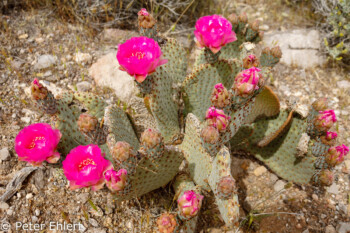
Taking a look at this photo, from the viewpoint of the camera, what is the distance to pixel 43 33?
328 cm

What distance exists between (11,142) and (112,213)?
103 centimetres

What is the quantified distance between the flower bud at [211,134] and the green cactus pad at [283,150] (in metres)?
0.84

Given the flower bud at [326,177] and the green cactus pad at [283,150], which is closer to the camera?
the flower bud at [326,177]

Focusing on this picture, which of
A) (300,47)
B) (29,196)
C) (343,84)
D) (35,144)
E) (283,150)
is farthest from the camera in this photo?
(300,47)

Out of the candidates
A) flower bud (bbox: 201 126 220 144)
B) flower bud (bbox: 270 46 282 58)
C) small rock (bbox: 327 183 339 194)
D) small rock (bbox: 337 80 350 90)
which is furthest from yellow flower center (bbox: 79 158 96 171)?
small rock (bbox: 337 80 350 90)

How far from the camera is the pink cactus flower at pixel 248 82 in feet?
5.61

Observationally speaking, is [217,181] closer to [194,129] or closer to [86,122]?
[194,129]

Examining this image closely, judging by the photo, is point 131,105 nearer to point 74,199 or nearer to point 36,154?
point 74,199

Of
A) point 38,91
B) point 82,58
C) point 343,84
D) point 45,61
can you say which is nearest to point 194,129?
point 38,91

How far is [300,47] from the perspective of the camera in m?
3.53

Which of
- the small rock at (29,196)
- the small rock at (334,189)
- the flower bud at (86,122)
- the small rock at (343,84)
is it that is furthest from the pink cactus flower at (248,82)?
the small rock at (343,84)

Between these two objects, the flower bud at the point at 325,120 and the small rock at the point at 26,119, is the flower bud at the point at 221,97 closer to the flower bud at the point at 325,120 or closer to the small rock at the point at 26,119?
the flower bud at the point at 325,120

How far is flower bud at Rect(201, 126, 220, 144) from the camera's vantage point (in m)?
1.68

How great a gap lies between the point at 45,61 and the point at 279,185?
254cm
